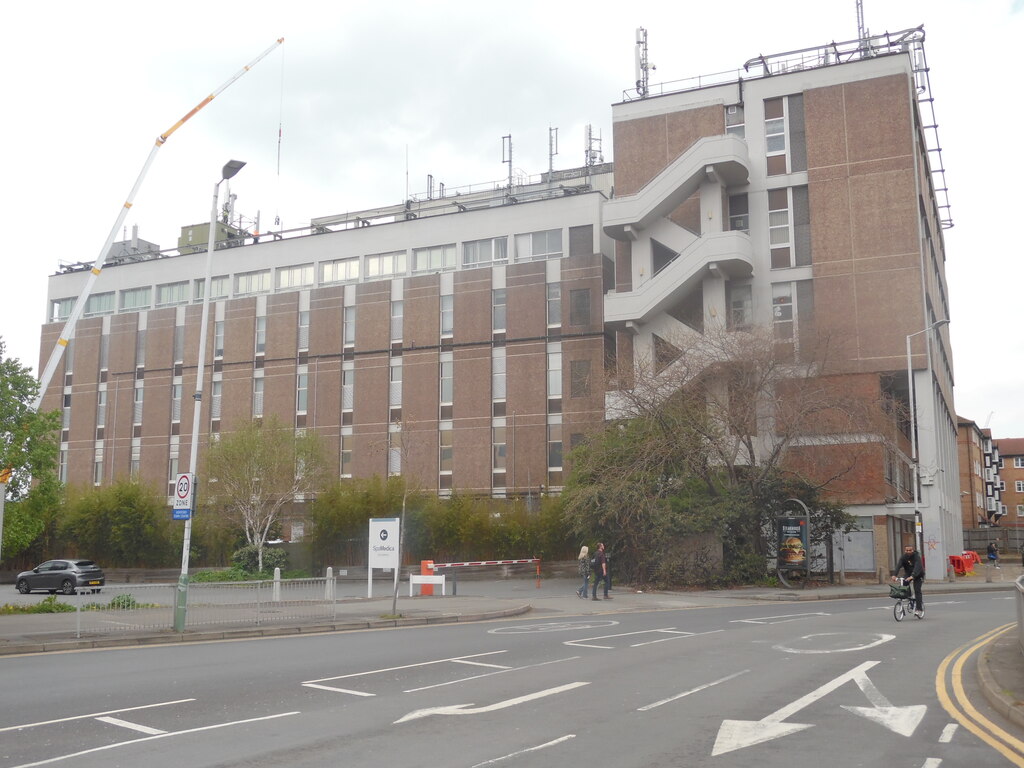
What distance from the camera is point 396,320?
5538 centimetres

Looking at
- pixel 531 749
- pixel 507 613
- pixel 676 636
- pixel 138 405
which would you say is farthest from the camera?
pixel 138 405

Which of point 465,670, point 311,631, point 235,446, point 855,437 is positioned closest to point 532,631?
point 311,631

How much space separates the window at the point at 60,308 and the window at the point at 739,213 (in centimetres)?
4636

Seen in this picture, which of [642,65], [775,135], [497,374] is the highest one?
[642,65]

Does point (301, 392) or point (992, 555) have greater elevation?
point (301, 392)

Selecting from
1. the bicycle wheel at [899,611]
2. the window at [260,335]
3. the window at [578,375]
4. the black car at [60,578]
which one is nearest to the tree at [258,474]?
the black car at [60,578]

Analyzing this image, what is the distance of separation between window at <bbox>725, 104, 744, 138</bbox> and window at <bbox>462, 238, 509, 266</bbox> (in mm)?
14169

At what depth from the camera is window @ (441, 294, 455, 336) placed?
177 feet

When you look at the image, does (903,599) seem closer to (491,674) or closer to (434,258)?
(491,674)

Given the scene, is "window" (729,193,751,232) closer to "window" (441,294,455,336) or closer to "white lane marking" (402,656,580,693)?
"window" (441,294,455,336)

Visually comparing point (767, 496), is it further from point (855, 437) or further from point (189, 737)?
point (189, 737)

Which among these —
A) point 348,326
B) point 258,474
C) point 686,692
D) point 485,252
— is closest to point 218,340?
point 348,326

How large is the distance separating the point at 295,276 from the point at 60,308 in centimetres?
1946

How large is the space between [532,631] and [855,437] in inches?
815
